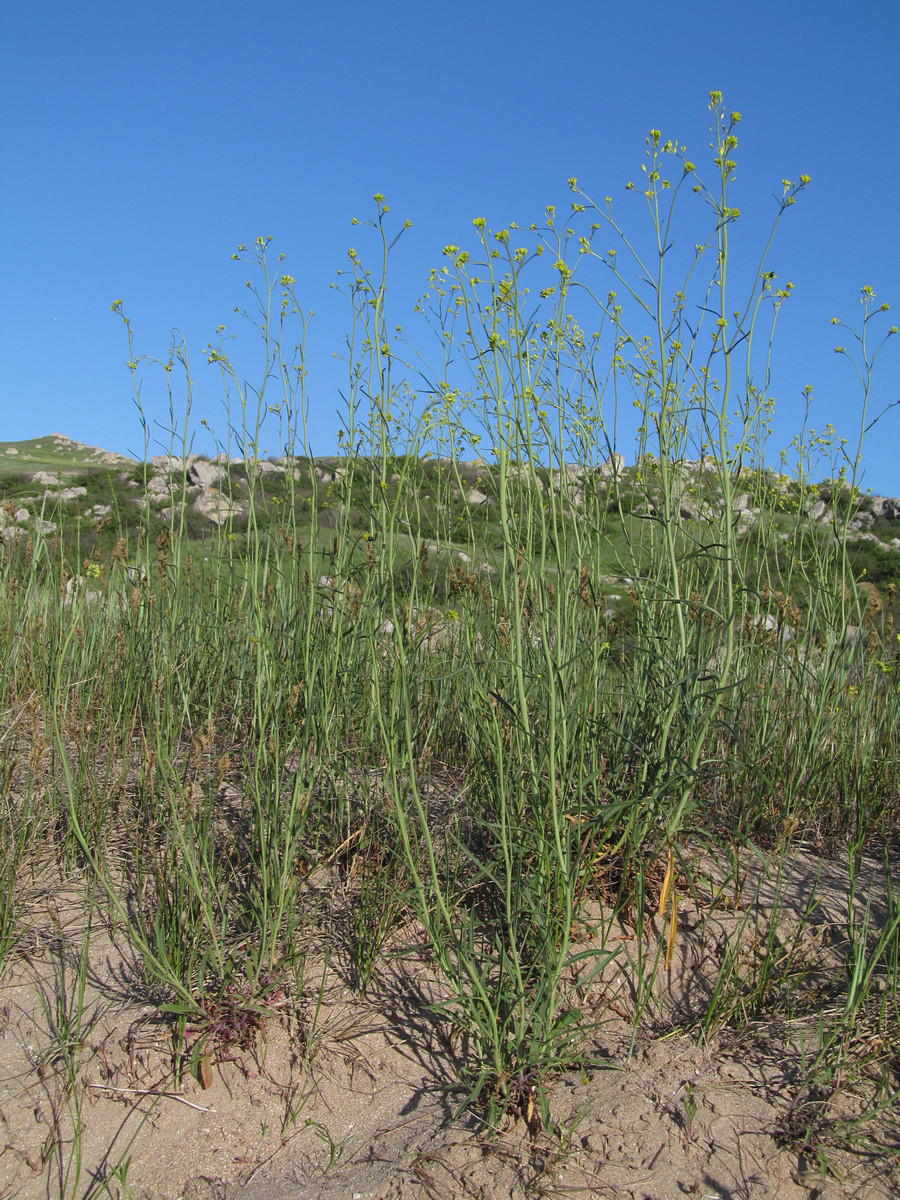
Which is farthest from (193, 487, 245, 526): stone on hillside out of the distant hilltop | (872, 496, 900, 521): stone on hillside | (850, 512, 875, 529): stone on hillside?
(872, 496, 900, 521): stone on hillside

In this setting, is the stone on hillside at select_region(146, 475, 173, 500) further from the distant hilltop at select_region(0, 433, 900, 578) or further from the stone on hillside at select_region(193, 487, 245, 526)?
the stone on hillside at select_region(193, 487, 245, 526)

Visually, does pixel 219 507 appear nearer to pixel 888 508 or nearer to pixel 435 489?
pixel 435 489

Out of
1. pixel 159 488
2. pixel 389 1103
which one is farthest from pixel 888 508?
pixel 389 1103

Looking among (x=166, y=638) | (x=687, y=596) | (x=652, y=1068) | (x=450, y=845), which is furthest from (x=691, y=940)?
(x=166, y=638)

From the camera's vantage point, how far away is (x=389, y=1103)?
140 cm

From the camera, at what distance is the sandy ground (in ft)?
4.04

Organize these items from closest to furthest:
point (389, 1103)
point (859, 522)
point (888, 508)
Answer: point (389, 1103), point (859, 522), point (888, 508)

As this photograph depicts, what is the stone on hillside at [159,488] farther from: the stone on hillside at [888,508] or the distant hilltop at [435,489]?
the stone on hillside at [888,508]

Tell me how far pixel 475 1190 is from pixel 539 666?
1.00 m

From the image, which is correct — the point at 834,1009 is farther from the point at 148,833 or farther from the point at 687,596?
the point at 148,833

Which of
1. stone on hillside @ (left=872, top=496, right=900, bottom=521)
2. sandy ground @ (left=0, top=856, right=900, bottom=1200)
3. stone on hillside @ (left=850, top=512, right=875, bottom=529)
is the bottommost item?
sandy ground @ (left=0, top=856, right=900, bottom=1200)

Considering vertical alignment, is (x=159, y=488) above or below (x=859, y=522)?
below

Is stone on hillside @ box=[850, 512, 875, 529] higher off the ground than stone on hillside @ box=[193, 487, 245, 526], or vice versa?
stone on hillside @ box=[850, 512, 875, 529]

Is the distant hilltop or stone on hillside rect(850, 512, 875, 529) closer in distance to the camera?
the distant hilltop
